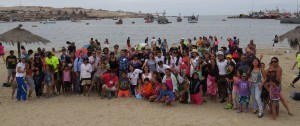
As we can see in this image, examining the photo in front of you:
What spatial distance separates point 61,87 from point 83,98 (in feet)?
5.17

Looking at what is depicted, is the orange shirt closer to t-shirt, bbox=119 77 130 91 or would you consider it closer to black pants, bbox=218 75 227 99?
t-shirt, bbox=119 77 130 91

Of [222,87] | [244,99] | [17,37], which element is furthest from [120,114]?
[17,37]

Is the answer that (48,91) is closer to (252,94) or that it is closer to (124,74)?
(124,74)

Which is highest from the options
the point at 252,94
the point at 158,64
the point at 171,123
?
the point at 158,64

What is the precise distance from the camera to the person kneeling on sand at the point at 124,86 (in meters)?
11.0

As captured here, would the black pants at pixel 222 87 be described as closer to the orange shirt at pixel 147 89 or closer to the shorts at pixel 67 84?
the orange shirt at pixel 147 89

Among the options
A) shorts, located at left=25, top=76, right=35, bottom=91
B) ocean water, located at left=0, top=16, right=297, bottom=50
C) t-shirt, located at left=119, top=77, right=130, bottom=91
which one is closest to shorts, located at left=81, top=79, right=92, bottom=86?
t-shirt, located at left=119, top=77, right=130, bottom=91

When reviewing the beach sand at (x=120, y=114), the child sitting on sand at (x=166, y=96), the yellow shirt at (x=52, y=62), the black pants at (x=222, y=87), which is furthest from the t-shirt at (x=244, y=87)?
the yellow shirt at (x=52, y=62)

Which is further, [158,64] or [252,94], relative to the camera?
[158,64]

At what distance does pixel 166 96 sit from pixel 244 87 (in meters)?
2.32

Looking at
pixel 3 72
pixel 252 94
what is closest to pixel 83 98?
pixel 252 94

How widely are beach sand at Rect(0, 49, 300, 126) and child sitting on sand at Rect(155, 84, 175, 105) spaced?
7.6 inches

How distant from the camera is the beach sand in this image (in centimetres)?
841

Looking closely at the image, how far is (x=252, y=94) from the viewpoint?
9094mm
